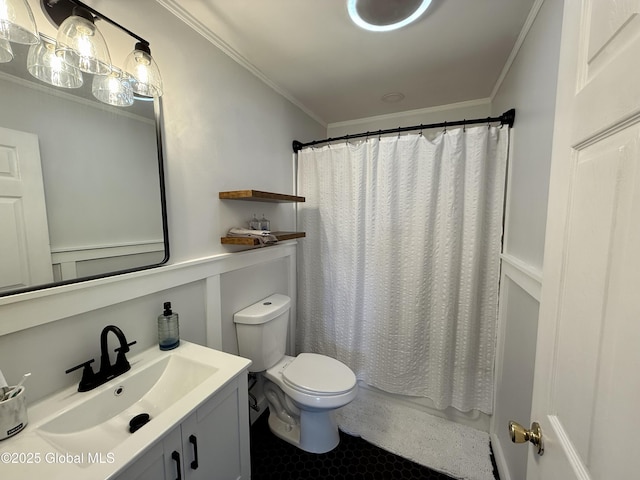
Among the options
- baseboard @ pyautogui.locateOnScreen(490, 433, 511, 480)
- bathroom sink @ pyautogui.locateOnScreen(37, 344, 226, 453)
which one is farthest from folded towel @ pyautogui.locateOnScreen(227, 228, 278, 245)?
baseboard @ pyautogui.locateOnScreen(490, 433, 511, 480)

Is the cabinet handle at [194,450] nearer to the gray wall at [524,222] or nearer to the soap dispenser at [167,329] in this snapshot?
the soap dispenser at [167,329]

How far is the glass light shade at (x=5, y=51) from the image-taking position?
2.27ft

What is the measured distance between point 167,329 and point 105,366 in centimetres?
23

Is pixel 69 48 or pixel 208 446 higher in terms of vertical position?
pixel 69 48

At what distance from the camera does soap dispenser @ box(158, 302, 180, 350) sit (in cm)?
113

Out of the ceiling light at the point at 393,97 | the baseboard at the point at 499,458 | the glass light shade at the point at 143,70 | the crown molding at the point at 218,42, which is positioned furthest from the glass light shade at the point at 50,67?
the baseboard at the point at 499,458

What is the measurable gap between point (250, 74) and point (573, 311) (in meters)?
1.85

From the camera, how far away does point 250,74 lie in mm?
1606

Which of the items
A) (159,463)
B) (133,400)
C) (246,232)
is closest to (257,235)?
(246,232)

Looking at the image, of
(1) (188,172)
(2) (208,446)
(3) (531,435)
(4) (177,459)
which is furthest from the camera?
(1) (188,172)

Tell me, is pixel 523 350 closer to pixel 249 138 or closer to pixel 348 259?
pixel 348 259

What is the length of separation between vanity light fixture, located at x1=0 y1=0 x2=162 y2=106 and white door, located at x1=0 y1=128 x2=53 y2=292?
0.22 metres

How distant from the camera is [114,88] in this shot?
0.96m

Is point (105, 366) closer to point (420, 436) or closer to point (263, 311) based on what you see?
point (263, 311)
